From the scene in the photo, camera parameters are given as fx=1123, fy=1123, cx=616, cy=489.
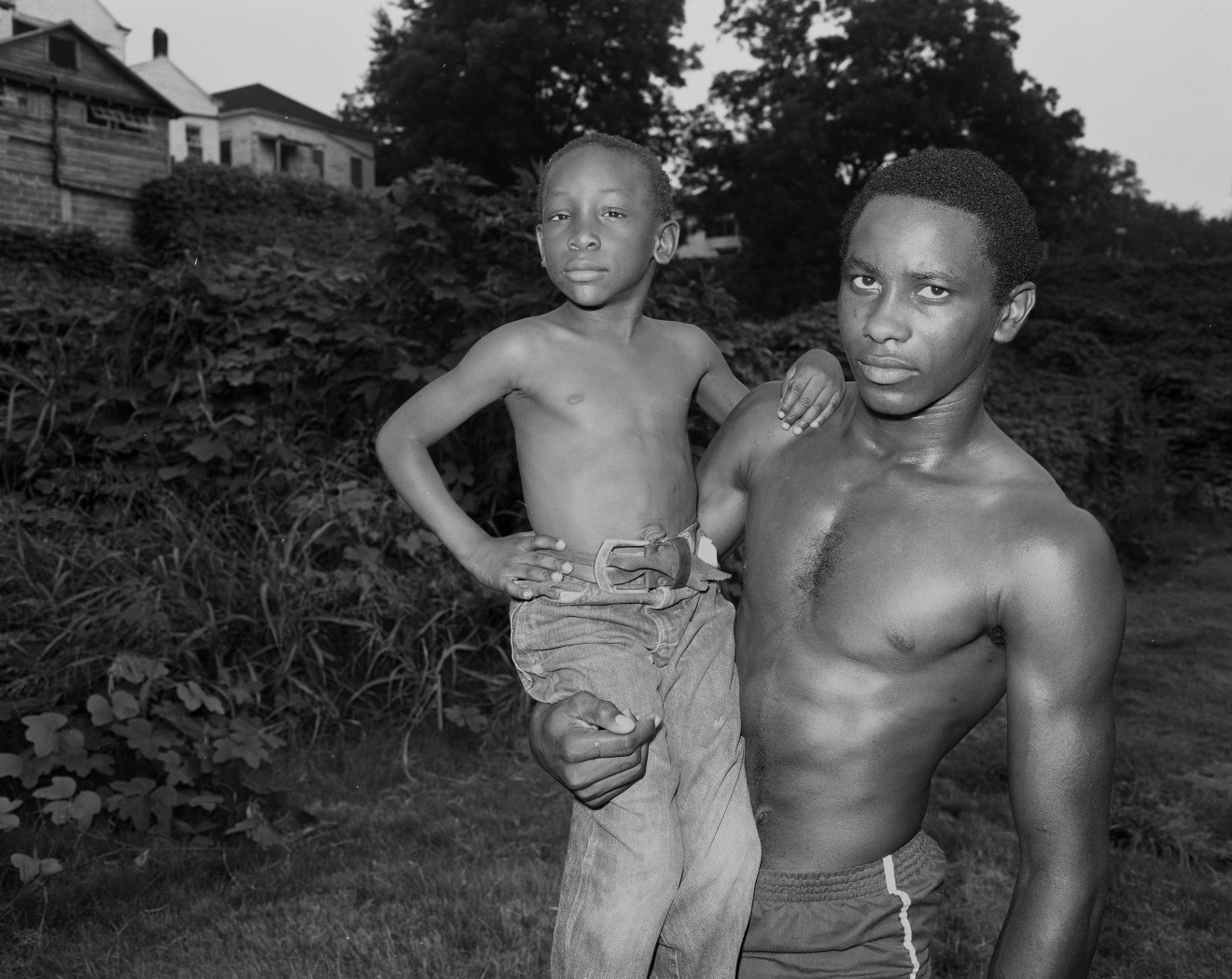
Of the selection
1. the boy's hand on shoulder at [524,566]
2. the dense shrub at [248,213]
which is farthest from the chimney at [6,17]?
the boy's hand on shoulder at [524,566]

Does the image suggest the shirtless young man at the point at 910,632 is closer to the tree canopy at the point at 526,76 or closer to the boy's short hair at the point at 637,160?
the boy's short hair at the point at 637,160

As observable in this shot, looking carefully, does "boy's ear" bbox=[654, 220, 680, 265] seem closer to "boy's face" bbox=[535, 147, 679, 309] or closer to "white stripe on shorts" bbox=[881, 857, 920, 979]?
"boy's face" bbox=[535, 147, 679, 309]

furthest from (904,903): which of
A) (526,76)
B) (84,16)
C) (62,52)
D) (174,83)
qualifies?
(174,83)

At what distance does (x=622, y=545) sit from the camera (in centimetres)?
205

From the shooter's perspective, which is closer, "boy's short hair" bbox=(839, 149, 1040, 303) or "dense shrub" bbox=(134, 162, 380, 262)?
"boy's short hair" bbox=(839, 149, 1040, 303)

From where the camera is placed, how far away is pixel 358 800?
16.0 ft

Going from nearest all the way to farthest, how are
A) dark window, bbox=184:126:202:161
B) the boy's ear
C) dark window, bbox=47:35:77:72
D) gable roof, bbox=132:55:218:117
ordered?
the boy's ear < dark window, bbox=47:35:77:72 < gable roof, bbox=132:55:218:117 < dark window, bbox=184:126:202:161

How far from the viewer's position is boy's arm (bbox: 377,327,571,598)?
206cm

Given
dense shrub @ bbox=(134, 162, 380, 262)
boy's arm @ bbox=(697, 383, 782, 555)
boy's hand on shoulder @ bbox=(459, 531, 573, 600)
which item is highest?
dense shrub @ bbox=(134, 162, 380, 262)

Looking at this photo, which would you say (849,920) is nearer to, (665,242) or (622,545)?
(622,545)

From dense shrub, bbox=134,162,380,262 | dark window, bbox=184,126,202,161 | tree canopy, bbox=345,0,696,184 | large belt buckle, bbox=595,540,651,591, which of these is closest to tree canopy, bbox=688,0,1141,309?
tree canopy, bbox=345,0,696,184

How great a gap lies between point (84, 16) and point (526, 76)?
43.2 feet

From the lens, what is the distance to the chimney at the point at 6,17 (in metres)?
28.3

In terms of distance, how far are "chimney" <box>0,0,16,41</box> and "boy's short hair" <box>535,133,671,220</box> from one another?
31.9 metres
